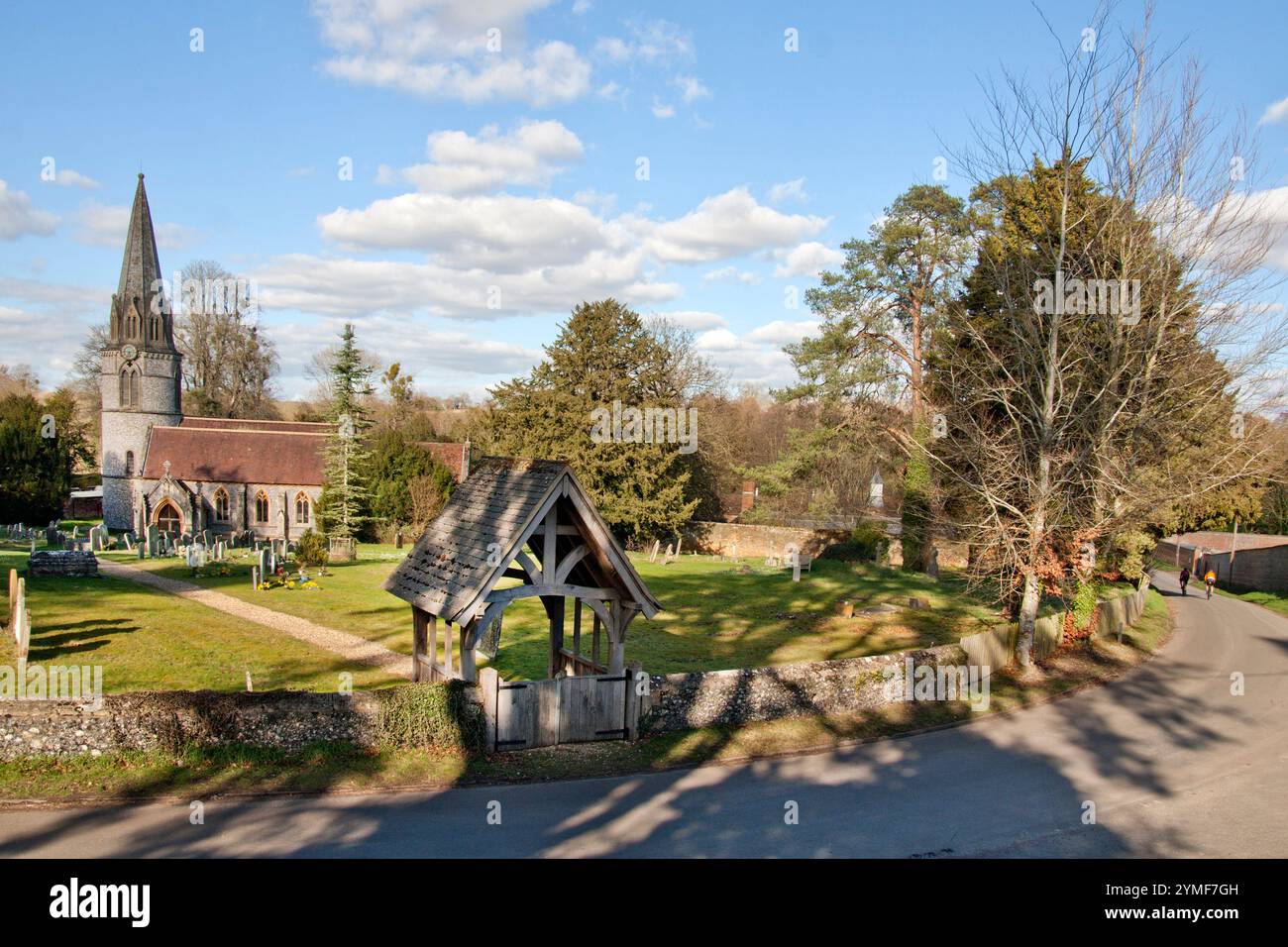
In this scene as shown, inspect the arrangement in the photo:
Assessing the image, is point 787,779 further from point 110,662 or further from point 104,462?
point 104,462

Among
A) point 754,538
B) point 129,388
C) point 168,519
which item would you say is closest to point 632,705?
point 754,538

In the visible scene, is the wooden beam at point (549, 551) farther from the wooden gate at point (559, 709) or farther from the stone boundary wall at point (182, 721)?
the stone boundary wall at point (182, 721)

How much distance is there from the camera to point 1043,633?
21562mm

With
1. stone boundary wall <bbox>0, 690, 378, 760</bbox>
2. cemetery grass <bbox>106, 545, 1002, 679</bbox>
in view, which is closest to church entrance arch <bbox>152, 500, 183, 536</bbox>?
cemetery grass <bbox>106, 545, 1002, 679</bbox>

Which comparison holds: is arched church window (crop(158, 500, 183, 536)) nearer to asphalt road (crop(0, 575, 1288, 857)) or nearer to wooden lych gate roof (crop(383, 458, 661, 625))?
wooden lych gate roof (crop(383, 458, 661, 625))

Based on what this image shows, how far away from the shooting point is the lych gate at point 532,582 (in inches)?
498

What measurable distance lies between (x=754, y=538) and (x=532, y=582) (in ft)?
124

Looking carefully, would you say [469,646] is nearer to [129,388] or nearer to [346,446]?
[346,446]

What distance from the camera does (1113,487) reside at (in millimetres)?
20828

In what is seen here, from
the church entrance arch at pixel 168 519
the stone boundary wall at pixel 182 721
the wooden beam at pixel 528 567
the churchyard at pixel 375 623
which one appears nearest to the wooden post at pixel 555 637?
the wooden beam at pixel 528 567

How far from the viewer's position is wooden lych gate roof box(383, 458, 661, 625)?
12547mm

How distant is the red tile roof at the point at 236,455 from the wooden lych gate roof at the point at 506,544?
134 ft

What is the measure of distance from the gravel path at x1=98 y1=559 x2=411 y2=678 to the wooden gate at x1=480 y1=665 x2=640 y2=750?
680 centimetres

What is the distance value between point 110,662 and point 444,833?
12.7m
